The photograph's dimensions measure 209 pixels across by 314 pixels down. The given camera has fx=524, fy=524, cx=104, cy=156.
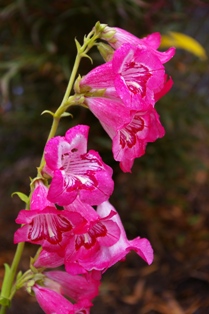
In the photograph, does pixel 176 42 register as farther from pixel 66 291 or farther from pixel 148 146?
pixel 66 291

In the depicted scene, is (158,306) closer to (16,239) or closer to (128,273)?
(128,273)

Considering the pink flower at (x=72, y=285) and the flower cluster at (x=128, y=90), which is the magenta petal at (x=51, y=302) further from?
the flower cluster at (x=128, y=90)

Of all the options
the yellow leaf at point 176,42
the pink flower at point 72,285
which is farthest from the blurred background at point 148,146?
the pink flower at point 72,285

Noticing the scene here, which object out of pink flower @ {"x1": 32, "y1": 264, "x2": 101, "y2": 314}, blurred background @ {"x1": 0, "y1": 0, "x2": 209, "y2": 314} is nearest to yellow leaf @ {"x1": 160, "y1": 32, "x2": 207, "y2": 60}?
blurred background @ {"x1": 0, "y1": 0, "x2": 209, "y2": 314}

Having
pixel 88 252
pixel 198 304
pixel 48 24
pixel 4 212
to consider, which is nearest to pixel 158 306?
pixel 198 304

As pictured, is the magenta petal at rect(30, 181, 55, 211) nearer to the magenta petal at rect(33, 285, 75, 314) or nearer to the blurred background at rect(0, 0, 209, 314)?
the magenta petal at rect(33, 285, 75, 314)
